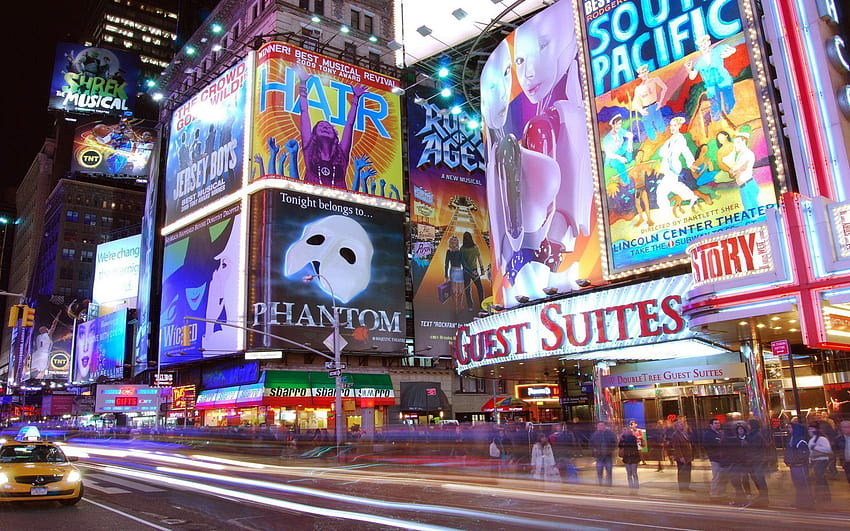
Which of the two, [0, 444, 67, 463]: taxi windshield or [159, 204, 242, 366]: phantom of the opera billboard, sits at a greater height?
[159, 204, 242, 366]: phantom of the opera billboard

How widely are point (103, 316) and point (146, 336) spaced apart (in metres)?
17.5

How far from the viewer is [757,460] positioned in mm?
15406

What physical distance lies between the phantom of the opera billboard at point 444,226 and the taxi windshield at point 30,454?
38373 mm

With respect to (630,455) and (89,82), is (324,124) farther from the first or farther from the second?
(89,82)

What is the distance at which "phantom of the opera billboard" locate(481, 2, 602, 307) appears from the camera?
31.2 meters

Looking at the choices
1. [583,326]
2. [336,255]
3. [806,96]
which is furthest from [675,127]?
[336,255]

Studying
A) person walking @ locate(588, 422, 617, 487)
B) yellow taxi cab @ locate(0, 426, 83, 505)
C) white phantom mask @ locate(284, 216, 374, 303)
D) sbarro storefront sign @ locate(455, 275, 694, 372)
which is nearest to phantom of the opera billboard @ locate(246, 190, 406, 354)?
white phantom mask @ locate(284, 216, 374, 303)

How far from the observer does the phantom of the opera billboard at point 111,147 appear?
316 feet

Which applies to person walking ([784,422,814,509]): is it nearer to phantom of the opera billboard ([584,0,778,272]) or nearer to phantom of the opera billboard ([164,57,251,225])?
phantom of the opera billboard ([584,0,778,272])

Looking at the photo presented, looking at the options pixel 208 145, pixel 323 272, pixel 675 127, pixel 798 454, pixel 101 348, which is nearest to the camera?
pixel 798 454

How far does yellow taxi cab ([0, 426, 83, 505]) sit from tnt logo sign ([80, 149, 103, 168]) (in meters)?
91.2

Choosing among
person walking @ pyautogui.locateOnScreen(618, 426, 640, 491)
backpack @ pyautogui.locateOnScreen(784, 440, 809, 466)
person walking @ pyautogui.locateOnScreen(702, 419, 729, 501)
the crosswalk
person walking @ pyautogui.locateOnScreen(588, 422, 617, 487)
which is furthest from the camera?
person walking @ pyautogui.locateOnScreen(588, 422, 617, 487)

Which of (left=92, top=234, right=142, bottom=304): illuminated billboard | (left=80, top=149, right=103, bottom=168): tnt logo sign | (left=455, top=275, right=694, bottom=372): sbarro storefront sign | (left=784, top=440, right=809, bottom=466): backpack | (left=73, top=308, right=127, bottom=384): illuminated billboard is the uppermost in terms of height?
(left=80, top=149, right=103, bottom=168): tnt logo sign

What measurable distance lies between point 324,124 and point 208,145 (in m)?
10.6
